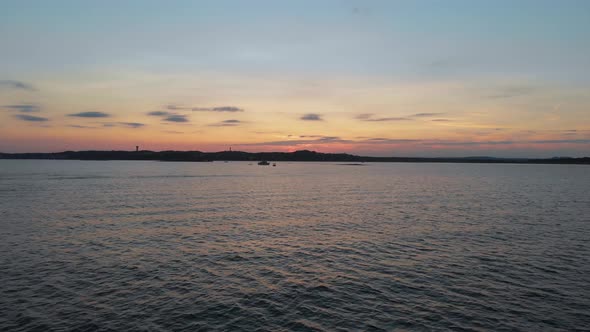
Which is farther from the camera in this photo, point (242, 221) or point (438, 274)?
point (242, 221)

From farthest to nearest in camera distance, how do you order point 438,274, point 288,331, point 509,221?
point 509,221, point 438,274, point 288,331

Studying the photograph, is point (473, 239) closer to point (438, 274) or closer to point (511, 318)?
point (438, 274)

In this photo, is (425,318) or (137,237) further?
(137,237)

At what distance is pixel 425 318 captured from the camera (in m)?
19.3

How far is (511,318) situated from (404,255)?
12203mm

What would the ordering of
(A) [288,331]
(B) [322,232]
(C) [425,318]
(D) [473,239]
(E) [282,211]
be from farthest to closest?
(E) [282,211]
(B) [322,232]
(D) [473,239]
(C) [425,318]
(A) [288,331]

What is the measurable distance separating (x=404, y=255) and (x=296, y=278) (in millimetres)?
11179

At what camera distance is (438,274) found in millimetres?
26219

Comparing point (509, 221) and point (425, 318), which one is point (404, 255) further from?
point (509, 221)

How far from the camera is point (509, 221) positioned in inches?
1906

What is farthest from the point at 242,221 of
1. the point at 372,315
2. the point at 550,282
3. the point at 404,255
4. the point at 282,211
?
the point at 550,282

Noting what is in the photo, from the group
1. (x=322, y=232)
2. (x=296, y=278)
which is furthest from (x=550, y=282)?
(x=322, y=232)

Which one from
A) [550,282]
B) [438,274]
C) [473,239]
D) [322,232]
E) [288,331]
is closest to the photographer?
[288,331]

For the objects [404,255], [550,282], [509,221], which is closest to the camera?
[550,282]
